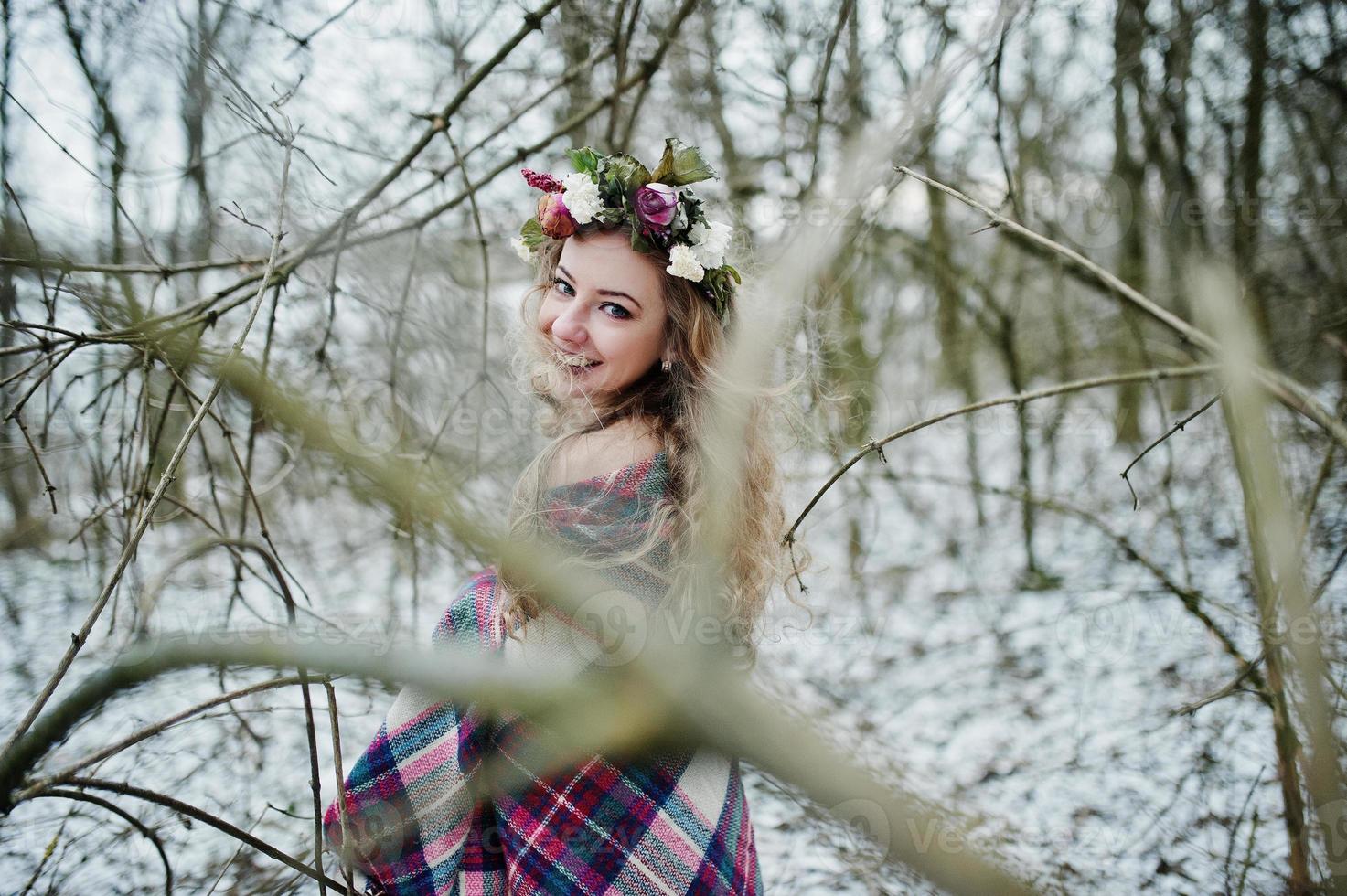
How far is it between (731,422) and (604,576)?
0.30 meters

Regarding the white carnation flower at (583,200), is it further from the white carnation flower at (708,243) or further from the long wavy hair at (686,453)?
the white carnation flower at (708,243)

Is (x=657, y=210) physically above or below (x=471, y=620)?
above

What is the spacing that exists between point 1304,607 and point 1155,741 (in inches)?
72.2

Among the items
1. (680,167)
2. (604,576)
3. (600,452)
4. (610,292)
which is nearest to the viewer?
(604,576)

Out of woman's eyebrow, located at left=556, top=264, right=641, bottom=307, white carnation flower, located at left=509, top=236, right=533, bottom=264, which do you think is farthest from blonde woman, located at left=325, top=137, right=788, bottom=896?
white carnation flower, located at left=509, top=236, right=533, bottom=264

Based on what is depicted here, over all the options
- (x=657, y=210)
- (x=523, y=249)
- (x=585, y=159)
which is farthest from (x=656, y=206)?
(x=523, y=249)

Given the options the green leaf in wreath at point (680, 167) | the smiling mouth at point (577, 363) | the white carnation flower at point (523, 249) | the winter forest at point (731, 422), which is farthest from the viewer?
the white carnation flower at point (523, 249)

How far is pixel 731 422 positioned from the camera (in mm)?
1270

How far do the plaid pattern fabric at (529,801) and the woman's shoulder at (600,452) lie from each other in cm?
4

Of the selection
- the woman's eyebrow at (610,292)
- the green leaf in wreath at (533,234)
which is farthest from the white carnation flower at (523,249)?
the woman's eyebrow at (610,292)

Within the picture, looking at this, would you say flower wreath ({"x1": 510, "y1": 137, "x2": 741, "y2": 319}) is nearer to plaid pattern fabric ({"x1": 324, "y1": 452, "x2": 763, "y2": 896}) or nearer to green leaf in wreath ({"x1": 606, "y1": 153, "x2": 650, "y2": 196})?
green leaf in wreath ({"x1": 606, "y1": 153, "x2": 650, "y2": 196})

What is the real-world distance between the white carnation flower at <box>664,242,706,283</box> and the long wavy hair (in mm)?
46

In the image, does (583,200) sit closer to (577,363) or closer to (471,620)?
(577,363)

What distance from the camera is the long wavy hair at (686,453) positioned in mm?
1256
